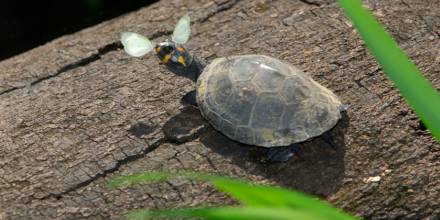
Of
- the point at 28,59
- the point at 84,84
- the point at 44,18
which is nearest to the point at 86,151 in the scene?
the point at 84,84

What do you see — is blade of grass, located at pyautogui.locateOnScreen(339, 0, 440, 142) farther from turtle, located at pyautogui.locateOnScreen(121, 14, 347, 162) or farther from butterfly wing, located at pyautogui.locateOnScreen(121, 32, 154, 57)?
butterfly wing, located at pyautogui.locateOnScreen(121, 32, 154, 57)

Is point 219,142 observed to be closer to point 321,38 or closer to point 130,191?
point 130,191

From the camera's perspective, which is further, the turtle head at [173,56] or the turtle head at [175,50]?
the turtle head at [173,56]

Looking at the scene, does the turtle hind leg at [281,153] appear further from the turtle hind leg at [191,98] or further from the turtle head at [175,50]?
the turtle head at [175,50]

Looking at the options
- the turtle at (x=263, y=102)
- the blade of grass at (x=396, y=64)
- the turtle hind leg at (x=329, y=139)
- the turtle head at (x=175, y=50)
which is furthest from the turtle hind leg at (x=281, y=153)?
the blade of grass at (x=396, y=64)

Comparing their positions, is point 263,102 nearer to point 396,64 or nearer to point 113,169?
point 113,169

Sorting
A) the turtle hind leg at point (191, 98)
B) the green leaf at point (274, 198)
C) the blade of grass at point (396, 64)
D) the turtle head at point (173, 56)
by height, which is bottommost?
the green leaf at point (274, 198)

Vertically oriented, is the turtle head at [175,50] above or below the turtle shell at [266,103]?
above

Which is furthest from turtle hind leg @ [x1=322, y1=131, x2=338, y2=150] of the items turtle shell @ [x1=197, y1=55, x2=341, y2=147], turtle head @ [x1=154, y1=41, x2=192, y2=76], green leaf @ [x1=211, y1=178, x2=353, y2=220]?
green leaf @ [x1=211, y1=178, x2=353, y2=220]

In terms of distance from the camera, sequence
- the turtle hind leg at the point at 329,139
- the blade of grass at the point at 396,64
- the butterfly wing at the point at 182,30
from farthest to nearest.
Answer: the butterfly wing at the point at 182,30 < the turtle hind leg at the point at 329,139 < the blade of grass at the point at 396,64
